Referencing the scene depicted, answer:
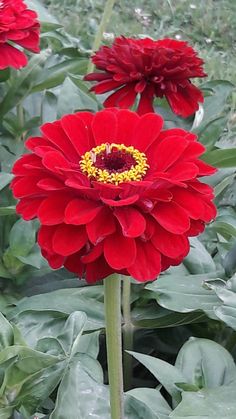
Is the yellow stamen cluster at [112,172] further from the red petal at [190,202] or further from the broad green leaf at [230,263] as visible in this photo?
the broad green leaf at [230,263]

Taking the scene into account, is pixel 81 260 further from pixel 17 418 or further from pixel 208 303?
pixel 208 303

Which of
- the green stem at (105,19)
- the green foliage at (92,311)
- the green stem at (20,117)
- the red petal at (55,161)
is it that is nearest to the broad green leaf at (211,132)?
the green foliage at (92,311)

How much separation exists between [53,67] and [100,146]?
2.53 feet

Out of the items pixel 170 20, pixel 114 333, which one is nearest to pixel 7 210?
pixel 114 333

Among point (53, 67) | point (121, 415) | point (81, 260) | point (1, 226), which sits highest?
point (81, 260)

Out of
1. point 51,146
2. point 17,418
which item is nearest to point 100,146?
point 51,146

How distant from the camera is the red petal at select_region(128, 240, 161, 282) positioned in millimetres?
586

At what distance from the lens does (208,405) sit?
73 centimetres

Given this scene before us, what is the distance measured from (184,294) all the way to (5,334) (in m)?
0.29

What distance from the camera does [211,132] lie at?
1.21 m

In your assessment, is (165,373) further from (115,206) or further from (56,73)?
(56,73)

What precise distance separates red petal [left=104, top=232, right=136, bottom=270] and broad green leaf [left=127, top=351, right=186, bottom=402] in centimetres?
26

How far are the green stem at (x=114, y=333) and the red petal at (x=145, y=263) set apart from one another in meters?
0.03

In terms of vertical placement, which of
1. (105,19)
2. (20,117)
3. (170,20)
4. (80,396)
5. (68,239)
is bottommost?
(170,20)
